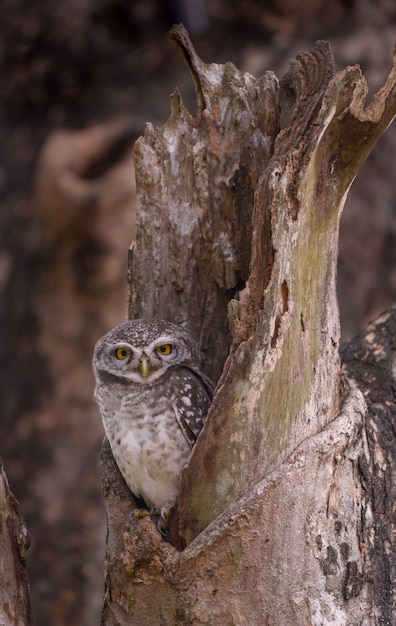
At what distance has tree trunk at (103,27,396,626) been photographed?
2832 mm

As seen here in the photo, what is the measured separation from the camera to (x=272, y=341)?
113 inches

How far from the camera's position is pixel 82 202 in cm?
666

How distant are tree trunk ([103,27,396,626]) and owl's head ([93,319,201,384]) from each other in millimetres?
702

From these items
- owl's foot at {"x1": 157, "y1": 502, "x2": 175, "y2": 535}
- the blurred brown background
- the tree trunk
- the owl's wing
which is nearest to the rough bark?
the tree trunk

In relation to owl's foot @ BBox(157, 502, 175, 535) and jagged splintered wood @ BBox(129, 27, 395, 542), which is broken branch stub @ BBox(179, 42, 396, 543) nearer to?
jagged splintered wood @ BBox(129, 27, 395, 542)

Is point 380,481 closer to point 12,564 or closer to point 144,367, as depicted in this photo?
point 144,367

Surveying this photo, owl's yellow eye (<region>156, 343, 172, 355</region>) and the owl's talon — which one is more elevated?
owl's yellow eye (<region>156, 343, 172, 355</region>)

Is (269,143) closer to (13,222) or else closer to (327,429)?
(327,429)

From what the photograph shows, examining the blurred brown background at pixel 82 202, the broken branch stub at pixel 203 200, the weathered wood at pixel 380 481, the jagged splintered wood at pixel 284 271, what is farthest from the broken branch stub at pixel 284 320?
the blurred brown background at pixel 82 202

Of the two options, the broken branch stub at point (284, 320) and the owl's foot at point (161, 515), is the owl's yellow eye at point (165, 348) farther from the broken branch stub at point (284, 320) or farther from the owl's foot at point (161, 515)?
the broken branch stub at point (284, 320)

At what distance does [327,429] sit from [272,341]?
0.37 m

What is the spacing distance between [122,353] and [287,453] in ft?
3.82

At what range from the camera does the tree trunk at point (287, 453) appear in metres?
2.83

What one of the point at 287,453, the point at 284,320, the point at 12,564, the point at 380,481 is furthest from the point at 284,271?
the point at 12,564
